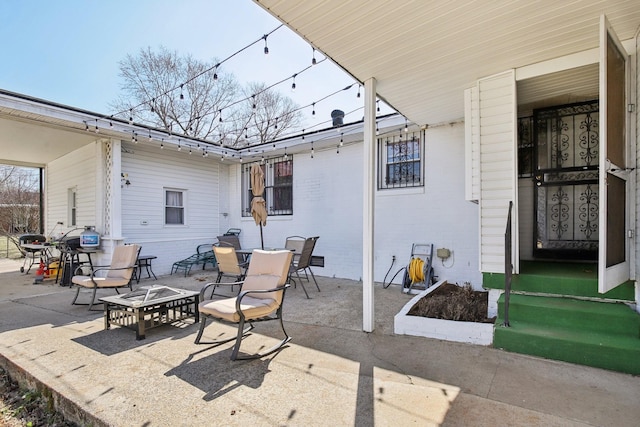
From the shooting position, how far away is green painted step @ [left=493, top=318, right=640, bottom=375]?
2531 millimetres

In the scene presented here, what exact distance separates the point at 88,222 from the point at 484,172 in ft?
27.2

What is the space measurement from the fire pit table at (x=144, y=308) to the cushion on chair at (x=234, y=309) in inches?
34.0

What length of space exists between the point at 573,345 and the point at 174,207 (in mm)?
8107

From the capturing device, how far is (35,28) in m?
7.21

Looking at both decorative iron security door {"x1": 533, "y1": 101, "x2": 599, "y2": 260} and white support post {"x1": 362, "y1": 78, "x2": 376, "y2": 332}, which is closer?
white support post {"x1": 362, "y1": 78, "x2": 376, "y2": 332}

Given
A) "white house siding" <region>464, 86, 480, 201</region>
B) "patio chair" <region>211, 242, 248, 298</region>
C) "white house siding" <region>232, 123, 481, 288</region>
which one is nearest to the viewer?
"white house siding" <region>464, 86, 480, 201</region>

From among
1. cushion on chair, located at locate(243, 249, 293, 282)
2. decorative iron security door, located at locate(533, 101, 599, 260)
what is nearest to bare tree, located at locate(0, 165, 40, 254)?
cushion on chair, located at locate(243, 249, 293, 282)

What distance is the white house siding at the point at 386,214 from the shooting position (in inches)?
221

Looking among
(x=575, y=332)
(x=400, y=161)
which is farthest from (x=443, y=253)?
(x=575, y=332)

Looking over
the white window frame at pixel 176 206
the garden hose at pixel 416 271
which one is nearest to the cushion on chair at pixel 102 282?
the white window frame at pixel 176 206

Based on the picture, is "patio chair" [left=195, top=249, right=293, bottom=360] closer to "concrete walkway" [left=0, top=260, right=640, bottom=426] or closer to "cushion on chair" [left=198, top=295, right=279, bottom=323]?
"cushion on chair" [left=198, top=295, right=279, bottom=323]

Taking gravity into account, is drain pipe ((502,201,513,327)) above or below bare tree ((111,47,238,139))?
below

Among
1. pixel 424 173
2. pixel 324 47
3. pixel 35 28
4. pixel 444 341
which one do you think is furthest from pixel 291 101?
pixel 444 341

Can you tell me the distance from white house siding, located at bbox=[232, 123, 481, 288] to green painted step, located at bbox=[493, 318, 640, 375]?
2537 millimetres
